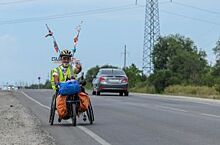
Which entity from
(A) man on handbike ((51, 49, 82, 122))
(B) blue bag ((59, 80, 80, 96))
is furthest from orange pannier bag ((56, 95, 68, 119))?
(A) man on handbike ((51, 49, 82, 122))

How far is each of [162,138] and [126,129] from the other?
2.17 m

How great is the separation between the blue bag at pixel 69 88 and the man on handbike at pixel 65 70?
1.76 feet

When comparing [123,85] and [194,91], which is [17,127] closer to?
[123,85]

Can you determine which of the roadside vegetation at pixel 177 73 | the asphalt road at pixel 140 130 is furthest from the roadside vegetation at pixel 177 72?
the asphalt road at pixel 140 130

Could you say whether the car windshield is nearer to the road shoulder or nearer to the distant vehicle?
the distant vehicle

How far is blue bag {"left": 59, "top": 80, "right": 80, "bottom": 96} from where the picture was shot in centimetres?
1576

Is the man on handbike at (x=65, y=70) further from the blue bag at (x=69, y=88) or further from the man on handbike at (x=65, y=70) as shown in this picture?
the blue bag at (x=69, y=88)

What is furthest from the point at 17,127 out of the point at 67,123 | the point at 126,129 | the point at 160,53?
the point at 160,53

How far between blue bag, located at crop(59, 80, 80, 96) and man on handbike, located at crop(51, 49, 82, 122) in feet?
1.76

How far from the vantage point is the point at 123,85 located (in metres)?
37.7

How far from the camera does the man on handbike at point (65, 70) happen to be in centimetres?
1636

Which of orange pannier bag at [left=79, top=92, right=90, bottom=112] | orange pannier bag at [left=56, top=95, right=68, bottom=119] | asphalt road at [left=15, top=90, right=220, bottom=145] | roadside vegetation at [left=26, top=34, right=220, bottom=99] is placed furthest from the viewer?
roadside vegetation at [left=26, top=34, right=220, bottom=99]

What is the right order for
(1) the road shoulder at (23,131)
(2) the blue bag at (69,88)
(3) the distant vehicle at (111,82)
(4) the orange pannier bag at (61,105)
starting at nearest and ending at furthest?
(1) the road shoulder at (23,131) < (2) the blue bag at (69,88) < (4) the orange pannier bag at (61,105) < (3) the distant vehicle at (111,82)

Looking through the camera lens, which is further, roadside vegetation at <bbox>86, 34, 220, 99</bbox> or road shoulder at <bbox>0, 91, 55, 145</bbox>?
roadside vegetation at <bbox>86, 34, 220, 99</bbox>
